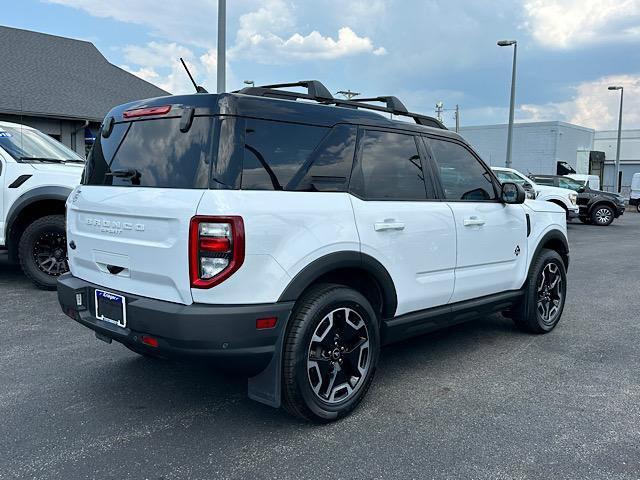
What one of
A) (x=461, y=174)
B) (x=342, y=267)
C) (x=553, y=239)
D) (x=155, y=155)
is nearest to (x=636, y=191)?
(x=553, y=239)

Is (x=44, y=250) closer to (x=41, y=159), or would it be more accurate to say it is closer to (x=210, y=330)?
(x=41, y=159)

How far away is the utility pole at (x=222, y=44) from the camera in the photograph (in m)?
10.5

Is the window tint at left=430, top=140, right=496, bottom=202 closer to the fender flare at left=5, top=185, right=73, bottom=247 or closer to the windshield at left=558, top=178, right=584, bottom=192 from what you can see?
the fender flare at left=5, top=185, right=73, bottom=247

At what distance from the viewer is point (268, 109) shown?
3.26 meters

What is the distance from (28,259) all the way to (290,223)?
5018 millimetres

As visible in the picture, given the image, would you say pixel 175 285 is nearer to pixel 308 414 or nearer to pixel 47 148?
pixel 308 414

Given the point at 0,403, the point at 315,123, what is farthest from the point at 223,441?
the point at 315,123

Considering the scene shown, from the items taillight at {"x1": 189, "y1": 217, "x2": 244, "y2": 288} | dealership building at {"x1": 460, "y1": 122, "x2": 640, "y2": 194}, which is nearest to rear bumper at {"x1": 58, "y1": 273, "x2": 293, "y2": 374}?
taillight at {"x1": 189, "y1": 217, "x2": 244, "y2": 288}

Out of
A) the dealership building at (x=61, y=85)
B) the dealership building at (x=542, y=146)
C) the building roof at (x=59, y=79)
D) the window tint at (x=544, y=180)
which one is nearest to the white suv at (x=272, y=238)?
the dealership building at (x=61, y=85)

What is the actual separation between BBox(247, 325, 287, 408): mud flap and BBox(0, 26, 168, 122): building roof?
15.5 meters

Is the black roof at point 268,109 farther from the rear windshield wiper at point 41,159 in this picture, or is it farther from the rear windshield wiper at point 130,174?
the rear windshield wiper at point 41,159

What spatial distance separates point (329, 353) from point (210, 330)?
0.85 meters

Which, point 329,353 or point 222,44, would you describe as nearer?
point 329,353

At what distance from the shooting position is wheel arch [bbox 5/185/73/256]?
266 inches
